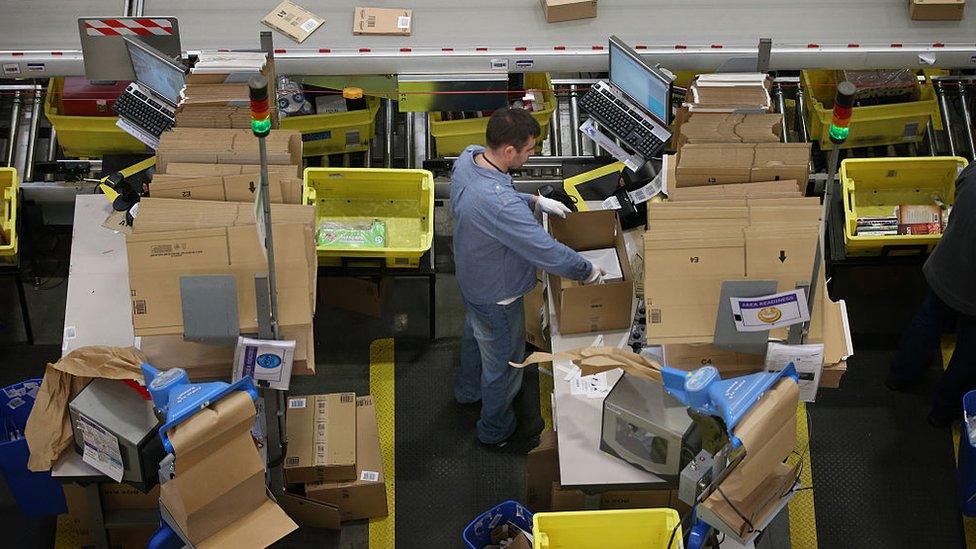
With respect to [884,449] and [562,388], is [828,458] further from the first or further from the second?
[562,388]

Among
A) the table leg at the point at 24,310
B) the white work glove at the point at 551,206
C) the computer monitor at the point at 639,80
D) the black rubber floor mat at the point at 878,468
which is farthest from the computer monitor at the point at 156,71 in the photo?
the black rubber floor mat at the point at 878,468

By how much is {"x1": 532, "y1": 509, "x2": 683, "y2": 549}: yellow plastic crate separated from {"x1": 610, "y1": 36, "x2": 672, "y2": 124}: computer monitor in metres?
2.50

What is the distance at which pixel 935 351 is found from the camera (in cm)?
739

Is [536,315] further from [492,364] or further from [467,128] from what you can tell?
[467,128]

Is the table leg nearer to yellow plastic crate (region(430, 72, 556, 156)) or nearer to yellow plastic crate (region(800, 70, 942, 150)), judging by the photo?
yellow plastic crate (region(430, 72, 556, 156))

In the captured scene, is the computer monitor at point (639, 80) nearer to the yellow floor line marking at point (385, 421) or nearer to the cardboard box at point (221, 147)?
the cardboard box at point (221, 147)

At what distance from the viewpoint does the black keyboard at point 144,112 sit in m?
7.34

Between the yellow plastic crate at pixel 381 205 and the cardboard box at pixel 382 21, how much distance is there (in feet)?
2.51

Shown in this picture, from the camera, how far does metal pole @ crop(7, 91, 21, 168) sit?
26.3 ft

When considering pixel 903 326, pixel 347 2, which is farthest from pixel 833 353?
pixel 347 2

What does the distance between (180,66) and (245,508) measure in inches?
101

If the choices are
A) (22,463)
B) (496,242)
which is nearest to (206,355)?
(22,463)

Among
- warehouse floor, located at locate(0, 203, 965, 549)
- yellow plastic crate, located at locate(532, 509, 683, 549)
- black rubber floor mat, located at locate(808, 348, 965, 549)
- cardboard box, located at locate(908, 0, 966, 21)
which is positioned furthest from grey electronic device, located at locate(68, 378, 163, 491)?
cardboard box, located at locate(908, 0, 966, 21)

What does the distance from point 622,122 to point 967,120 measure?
2.32 m
